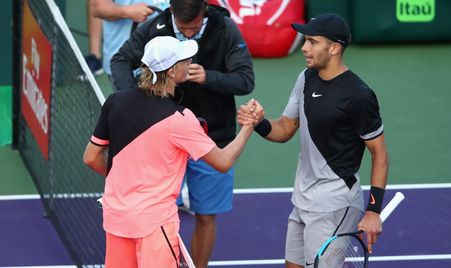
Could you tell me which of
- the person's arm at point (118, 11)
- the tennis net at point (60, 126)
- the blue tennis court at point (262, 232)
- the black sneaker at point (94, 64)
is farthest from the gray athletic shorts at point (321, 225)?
the black sneaker at point (94, 64)

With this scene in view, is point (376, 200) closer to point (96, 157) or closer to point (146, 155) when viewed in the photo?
point (146, 155)

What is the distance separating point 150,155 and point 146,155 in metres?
0.02

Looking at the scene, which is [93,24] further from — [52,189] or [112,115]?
[112,115]

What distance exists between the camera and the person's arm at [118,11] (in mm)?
7789

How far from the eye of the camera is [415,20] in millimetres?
12312

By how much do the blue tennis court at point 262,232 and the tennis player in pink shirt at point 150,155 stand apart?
2.13 metres

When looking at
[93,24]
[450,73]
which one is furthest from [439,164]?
[93,24]

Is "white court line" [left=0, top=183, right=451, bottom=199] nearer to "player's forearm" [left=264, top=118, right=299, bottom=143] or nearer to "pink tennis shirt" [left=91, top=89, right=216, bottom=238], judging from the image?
"player's forearm" [left=264, top=118, right=299, bottom=143]

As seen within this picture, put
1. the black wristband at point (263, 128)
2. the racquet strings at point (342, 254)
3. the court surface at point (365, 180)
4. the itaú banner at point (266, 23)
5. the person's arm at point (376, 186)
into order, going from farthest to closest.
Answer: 1. the itaú banner at point (266, 23)
2. the court surface at point (365, 180)
3. the black wristband at point (263, 128)
4. the person's arm at point (376, 186)
5. the racquet strings at point (342, 254)

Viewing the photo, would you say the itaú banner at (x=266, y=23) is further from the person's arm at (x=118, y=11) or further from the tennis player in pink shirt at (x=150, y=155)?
the tennis player in pink shirt at (x=150, y=155)

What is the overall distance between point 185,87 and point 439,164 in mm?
3395

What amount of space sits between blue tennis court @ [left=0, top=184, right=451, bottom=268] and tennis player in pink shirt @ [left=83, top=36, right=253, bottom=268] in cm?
213

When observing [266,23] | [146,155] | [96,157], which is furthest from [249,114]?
[266,23]

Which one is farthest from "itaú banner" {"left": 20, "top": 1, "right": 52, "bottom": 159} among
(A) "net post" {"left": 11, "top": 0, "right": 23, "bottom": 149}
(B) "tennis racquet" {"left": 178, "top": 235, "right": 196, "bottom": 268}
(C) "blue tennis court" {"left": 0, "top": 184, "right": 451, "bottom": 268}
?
(B) "tennis racquet" {"left": 178, "top": 235, "right": 196, "bottom": 268}
